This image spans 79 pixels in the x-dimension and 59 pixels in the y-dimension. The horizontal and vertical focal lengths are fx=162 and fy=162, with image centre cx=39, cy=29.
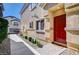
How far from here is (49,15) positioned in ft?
12.7

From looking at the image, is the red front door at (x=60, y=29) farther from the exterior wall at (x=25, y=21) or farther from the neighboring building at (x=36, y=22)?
the exterior wall at (x=25, y=21)

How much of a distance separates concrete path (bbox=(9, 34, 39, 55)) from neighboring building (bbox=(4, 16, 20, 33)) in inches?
5.1

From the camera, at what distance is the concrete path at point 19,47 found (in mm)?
3531

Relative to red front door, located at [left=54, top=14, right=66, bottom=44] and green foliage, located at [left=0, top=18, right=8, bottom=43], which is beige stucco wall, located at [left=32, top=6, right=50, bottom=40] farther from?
green foliage, located at [left=0, top=18, right=8, bottom=43]

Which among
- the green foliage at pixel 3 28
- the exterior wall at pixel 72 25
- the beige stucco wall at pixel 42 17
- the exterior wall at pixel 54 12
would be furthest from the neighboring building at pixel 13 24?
the exterior wall at pixel 72 25

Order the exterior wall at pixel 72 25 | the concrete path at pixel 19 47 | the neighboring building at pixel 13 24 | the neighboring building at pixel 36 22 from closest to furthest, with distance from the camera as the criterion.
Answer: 1. the exterior wall at pixel 72 25
2. the concrete path at pixel 19 47
3. the neighboring building at pixel 13 24
4. the neighboring building at pixel 36 22

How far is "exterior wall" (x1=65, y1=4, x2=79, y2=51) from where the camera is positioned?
10.8 feet

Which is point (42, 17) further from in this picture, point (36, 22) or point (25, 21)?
point (25, 21)

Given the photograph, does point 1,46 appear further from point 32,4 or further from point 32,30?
point 32,4

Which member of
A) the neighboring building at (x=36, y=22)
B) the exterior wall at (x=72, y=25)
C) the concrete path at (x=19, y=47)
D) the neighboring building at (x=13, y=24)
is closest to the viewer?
the exterior wall at (x=72, y=25)

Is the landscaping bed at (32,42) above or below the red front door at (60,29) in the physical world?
below

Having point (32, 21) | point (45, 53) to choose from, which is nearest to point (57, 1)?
point (32, 21)

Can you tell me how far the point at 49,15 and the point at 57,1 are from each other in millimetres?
459

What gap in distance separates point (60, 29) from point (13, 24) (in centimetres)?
113
